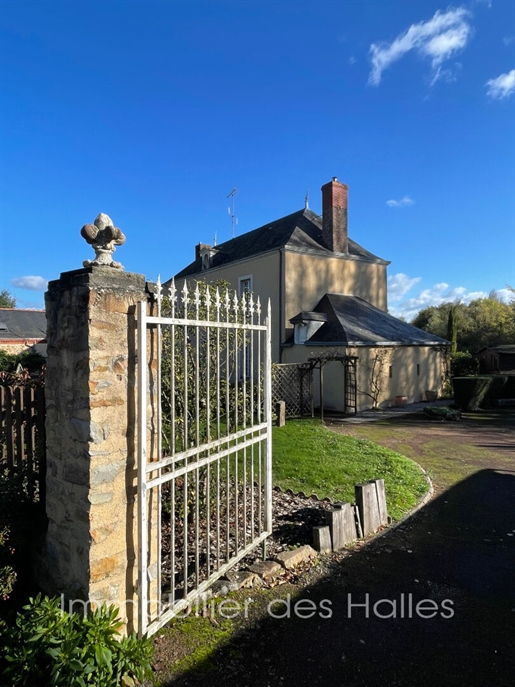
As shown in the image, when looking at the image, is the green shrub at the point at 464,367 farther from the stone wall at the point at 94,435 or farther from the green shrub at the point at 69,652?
the green shrub at the point at 69,652

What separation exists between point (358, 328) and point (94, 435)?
13.8 m

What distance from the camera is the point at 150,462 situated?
8.53 feet

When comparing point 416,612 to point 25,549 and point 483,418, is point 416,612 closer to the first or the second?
point 25,549

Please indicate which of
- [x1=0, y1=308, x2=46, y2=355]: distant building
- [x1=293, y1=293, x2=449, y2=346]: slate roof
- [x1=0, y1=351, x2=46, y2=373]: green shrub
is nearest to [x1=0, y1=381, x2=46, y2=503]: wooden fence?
[x1=293, y1=293, x2=449, y2=346]: slate roof

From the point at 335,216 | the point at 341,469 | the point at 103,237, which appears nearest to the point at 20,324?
the point at 335,216

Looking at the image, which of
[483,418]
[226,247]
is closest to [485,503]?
[483,418]

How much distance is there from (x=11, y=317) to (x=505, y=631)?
34.7 meters

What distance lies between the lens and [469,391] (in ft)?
46.7

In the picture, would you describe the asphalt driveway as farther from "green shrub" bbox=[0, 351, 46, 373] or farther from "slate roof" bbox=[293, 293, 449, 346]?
"green shrub" bbox=[0, 351, 46, 373]

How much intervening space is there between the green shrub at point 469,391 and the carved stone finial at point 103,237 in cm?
1431

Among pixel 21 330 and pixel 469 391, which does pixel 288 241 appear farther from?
pixel 21 330

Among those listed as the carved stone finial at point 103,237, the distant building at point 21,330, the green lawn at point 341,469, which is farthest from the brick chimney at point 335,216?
the distant building at point 21,330

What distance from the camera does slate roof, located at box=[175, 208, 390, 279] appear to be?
17.5m

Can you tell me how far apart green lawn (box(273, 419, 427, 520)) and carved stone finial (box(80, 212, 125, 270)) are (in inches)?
167
